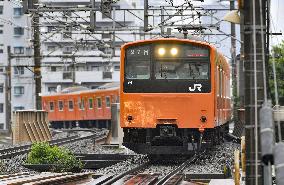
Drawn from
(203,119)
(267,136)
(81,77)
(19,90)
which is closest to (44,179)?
(203,119)

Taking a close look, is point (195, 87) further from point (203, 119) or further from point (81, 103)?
point (81, 103)

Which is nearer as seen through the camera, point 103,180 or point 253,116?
point 253,116

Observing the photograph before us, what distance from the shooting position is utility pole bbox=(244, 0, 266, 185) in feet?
24.6

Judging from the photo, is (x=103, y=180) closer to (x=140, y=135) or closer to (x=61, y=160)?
(x=61, y=160)

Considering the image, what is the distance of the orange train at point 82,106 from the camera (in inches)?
1693

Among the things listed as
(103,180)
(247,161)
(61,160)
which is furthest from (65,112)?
(247,161)

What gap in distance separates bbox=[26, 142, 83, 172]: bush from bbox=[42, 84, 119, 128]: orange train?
2432 centimetres

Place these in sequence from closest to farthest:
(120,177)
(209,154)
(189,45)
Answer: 1. (120,177)
2. (189,45)
3. (209,154)

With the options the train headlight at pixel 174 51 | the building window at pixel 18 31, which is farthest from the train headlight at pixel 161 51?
the building window at pixel 18 31

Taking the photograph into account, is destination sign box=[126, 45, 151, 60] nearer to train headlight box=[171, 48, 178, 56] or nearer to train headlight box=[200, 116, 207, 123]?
train headlight box=[171, 48, 178, 56]

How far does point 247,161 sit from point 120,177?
668cm

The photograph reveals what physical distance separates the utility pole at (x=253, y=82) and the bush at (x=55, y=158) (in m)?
8.44

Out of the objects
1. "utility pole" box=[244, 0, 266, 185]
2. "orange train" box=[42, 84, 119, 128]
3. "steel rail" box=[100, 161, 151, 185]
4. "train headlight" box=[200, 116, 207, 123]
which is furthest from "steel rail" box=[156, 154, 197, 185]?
"orange train" box=[42, 84, 119, 128]

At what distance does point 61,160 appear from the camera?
16.2 m
